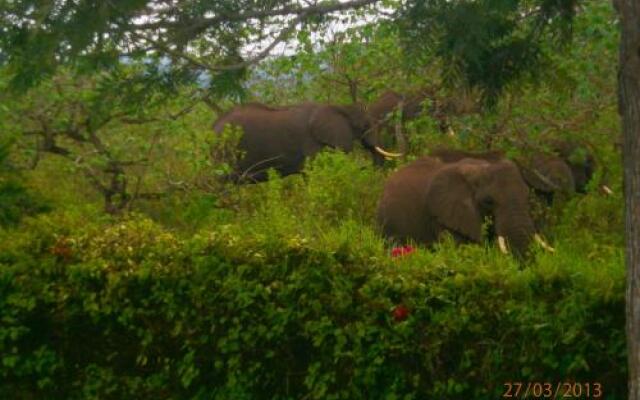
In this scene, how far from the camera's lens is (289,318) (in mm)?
8016

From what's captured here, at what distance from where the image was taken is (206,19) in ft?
21.1

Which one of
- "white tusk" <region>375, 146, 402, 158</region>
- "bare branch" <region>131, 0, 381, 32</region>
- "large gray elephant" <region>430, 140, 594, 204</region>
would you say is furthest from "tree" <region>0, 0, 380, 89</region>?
"white tusk" <region>375, 146, 402, 158</region>

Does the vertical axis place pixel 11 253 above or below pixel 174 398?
above

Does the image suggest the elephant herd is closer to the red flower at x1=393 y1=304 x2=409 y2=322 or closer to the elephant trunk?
the elephant trunk

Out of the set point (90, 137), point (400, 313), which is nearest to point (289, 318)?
point (400, 313)

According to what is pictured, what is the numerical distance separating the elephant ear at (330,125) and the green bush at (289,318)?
849 cm

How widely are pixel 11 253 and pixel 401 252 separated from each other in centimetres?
286

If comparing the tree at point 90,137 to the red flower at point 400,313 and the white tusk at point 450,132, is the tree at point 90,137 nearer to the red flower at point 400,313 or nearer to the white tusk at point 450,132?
the white tusk at point 450,132

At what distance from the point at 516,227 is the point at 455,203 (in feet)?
2.77

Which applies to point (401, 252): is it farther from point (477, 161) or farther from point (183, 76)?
point (477, 161)

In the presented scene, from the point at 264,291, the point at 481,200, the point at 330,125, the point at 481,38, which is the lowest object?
the point at 330,125

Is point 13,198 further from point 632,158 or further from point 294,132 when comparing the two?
point 294,132

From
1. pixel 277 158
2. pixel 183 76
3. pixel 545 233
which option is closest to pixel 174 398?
pixel 183 76

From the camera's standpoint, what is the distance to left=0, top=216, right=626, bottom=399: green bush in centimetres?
742
